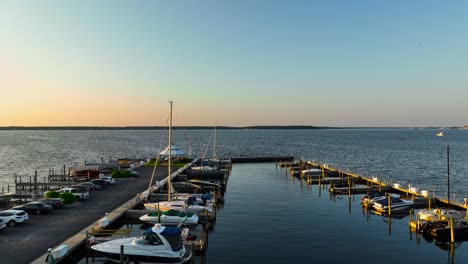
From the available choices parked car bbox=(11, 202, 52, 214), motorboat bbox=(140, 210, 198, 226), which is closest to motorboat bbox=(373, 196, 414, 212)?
motorboat bbox=(140, 210, 198, 226)

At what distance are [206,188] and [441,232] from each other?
33.1 meters

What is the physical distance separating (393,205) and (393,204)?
0.11 metres

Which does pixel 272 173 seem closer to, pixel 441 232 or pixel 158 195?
pixel 158 195

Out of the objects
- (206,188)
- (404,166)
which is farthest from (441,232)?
(404,166)

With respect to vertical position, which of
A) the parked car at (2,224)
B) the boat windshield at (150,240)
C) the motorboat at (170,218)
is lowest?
the motorboat at (170,218)

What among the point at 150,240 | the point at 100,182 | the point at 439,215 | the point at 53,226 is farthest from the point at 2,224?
the point at 439,215

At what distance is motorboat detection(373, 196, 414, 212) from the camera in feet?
156

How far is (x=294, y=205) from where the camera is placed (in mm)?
52219

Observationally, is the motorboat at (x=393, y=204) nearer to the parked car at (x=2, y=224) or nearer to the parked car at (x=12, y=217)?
the parked car at (x=12, y=217)

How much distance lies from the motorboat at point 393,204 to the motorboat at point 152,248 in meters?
27.1

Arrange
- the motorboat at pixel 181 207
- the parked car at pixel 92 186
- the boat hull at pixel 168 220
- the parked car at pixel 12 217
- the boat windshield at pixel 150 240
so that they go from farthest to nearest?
1. the parked car at pixel 92 186
2. the motorboat at pixel 181 207
3. the boat hull at pixel 168 220
4. the parked car at pixel 12 217
5. the boat windshield at pixel 150 240

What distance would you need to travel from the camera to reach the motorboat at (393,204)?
47.5 m

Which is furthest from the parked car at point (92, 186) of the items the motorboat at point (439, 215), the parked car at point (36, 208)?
the motorboat at point (439, 215)

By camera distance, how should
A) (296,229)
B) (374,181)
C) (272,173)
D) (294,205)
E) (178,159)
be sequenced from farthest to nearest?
(178,159) → (272,173) → (374,181) → (294,205) → (296,229)
